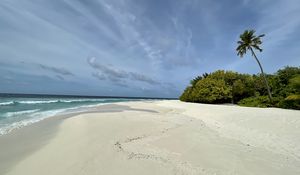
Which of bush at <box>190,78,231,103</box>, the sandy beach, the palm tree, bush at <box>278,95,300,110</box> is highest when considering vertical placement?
the palm tree

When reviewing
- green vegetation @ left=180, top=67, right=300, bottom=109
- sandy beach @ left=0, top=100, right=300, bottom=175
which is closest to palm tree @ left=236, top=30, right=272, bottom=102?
green vegetation @ left=180, top=67, right=300, bottom=109

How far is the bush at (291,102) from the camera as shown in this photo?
1968cm

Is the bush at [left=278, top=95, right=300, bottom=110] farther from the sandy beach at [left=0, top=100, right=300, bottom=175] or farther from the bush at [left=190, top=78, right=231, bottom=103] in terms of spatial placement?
the bush at [left=190, top=78, right=231, bottom=103]

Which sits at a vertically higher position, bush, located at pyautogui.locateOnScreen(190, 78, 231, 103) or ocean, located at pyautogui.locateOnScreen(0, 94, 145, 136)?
bush, located at pyautogui.locateOnScreen(190, 78, 231, 103)

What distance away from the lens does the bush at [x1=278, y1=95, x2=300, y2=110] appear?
775 inches

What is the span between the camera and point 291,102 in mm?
20625

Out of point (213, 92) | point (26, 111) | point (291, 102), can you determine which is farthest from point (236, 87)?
point (26, 111)

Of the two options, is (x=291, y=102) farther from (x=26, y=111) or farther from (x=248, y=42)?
(x=26, y=111)

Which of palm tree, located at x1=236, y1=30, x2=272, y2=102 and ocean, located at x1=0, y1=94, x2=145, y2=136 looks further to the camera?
palm tree, located at x1=236, y1=30, x2=272, y2=102

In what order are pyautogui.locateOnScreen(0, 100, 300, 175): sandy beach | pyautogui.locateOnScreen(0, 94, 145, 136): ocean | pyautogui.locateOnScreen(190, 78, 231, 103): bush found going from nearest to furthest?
pyautogui.locateOnScreen(0, 100, 300, 175): sandy beach → pyautogui.locateOnScreen(0, 94, 145, 136): ocean → pyautogui.locateOnScreen(190, 78, 231, 103): bush

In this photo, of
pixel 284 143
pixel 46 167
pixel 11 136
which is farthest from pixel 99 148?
pixel 284 143

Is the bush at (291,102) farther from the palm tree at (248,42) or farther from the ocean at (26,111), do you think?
the ocean at (26,111)

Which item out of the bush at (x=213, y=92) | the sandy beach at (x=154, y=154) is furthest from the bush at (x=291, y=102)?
the bush at (x=213, y=92)

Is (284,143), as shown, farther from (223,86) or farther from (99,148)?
(223,86)
